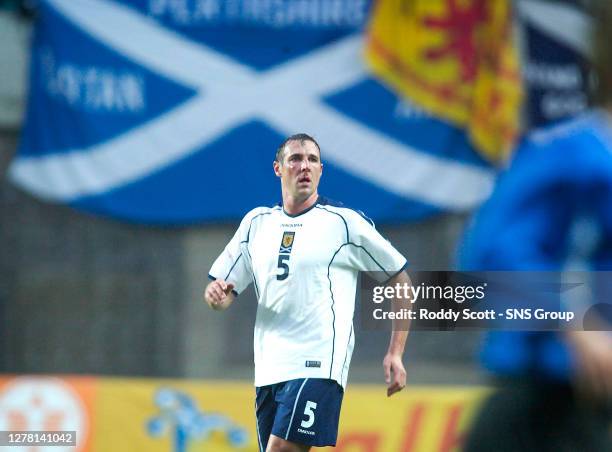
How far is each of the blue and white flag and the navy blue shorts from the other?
12.2 feet

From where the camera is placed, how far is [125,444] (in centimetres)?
686

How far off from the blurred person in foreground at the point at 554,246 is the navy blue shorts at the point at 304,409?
203 cm

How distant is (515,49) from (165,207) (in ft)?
9.15

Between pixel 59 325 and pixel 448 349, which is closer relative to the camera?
pixel 448 349

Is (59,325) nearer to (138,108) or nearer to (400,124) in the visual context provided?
(138,108)

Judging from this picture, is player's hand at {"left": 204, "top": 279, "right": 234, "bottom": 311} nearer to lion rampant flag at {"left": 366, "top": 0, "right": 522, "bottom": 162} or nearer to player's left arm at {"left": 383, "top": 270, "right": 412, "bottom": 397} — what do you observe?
player's left arm at {"left": 383, "top": 270, "right": 412, "bottom": 397}

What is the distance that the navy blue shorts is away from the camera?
4.11 meters

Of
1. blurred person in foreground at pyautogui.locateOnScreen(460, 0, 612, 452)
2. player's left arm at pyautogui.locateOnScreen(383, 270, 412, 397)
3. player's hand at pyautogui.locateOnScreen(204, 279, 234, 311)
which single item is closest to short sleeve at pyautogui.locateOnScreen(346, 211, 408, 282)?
player's left arm at pyautogui.locateOnScreen(383, 270, 412, 397)

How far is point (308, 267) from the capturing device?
3.81 m

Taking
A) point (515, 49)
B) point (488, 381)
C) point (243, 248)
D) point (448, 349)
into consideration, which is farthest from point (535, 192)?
point (515, 49)

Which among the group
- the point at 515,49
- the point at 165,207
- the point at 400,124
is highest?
the point at 515,49

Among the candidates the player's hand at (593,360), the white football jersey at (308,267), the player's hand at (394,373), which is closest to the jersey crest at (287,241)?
the white football jersey at (308,267)

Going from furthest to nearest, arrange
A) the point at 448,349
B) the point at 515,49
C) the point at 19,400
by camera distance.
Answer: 1. the point at 515,49
2. the point at 448,349
3. the point at 19,400

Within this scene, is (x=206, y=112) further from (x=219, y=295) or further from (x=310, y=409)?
(x=219, y=295)
